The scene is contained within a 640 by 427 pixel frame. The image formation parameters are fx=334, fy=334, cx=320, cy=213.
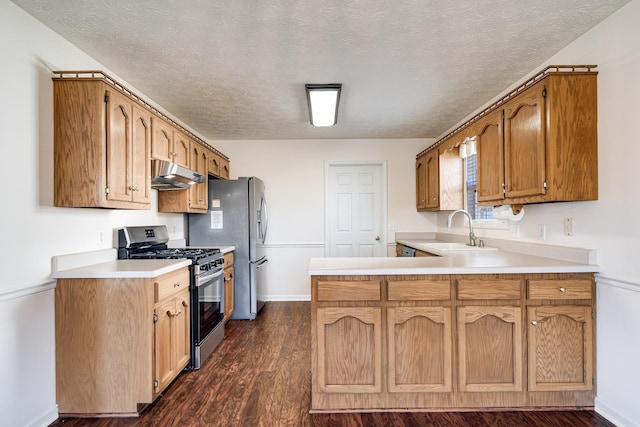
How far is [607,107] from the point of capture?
1.95 m

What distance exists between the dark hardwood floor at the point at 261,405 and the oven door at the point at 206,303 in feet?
0.88

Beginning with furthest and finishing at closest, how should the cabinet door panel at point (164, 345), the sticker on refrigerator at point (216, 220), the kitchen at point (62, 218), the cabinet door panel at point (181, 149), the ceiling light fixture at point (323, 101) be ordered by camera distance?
1. the sticker on refrigerator at point (216, 220)
2. the cabinet door panel at point (181, 149)
3. the ceiling light fixture at point (323, 101)
4. the cabinet door panel at point (164, 345)
5. the kitchen at point (62, 218)

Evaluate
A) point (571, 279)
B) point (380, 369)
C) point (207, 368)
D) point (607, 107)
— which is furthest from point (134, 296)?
point (607, 107)

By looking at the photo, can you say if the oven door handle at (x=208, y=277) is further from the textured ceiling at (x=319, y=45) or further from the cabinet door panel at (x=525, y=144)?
the cabinet door panel at (x=525, y=144)

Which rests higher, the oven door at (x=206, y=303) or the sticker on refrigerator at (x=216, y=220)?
the sticker on refrigerator at (x=216, y=220)

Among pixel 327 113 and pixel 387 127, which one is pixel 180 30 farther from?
pixel 387 127

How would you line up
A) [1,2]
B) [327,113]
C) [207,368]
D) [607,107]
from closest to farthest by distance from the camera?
[1,2], [607,107], [207,368], [327,113]

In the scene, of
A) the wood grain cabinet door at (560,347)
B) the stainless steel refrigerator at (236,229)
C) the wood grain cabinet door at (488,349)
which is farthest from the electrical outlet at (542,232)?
the stainless steel refrigerator at (236,229)

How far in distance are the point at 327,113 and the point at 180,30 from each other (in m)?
1.61

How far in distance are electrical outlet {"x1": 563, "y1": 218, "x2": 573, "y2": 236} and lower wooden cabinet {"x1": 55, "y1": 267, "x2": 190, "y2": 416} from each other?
275 centimetres

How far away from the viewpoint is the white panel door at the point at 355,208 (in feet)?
16.0

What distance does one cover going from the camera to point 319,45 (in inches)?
86.7

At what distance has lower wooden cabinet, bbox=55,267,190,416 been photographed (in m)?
2.05

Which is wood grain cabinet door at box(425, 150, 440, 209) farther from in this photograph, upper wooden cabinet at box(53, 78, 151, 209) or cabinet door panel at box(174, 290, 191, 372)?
upper wooden cabinet at box(53, 78, 151, 209)
